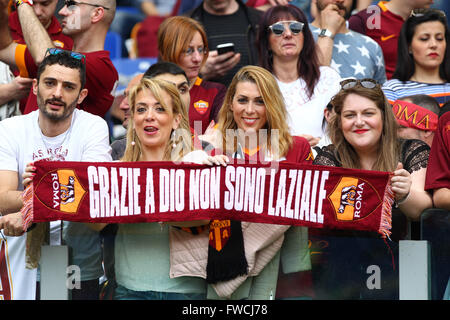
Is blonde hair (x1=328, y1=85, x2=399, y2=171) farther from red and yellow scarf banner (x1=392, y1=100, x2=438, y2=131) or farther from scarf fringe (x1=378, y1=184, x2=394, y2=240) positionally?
red and yellow scarf banner (x1=392, y1=100, x2=438, y2=131)

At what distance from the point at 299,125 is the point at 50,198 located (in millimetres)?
2160

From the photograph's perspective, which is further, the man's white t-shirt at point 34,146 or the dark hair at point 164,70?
the dark hair at point 164,70

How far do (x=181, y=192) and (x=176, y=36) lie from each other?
6.60 ft

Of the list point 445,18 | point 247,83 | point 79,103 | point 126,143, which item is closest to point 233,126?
point 247,83

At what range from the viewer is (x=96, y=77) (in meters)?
5.90

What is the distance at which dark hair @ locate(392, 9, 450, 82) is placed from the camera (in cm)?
662

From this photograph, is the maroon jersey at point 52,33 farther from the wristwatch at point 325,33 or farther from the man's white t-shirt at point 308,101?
the wristwatch at point 325,33

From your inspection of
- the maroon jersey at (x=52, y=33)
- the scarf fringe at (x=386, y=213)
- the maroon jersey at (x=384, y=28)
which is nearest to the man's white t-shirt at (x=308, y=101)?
the maroon jersey at (x=384, y=28)

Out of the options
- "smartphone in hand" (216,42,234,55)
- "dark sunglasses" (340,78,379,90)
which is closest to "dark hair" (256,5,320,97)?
"smartphone in hand" (216,42,234,55)

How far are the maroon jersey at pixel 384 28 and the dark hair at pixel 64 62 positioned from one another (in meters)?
2.84

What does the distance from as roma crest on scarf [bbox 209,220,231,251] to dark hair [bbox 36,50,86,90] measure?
1465 mm

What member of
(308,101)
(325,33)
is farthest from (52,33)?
(325,33)

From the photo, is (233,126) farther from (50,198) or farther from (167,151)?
(50,198)

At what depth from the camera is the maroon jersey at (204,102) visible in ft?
20.3
